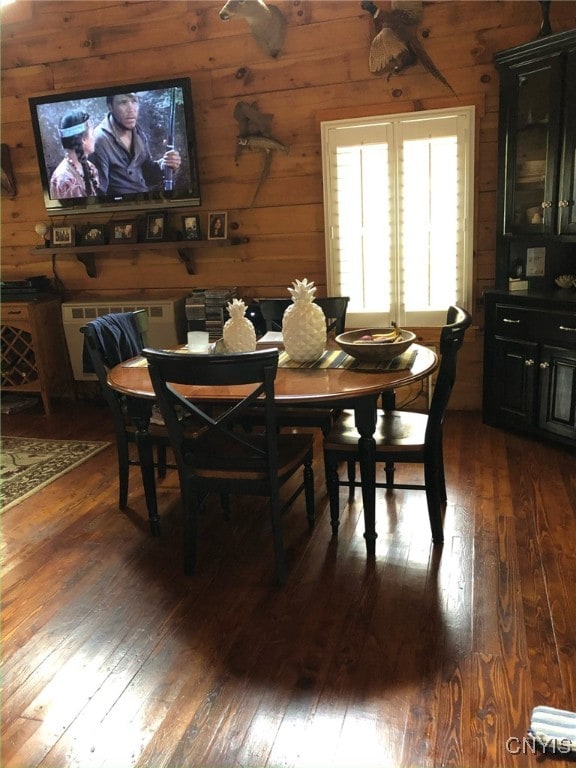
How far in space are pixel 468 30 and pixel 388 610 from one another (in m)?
3.25

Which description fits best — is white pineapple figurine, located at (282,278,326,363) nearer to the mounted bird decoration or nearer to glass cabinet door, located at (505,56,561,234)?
glass cabinet door, located at (505,56,561,234)

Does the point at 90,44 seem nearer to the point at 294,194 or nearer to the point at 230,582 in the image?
the point at 294,194

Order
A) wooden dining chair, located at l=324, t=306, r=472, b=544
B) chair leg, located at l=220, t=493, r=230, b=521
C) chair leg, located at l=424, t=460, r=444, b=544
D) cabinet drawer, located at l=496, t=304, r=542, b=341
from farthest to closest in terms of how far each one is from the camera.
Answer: cabinet drawer, located at l=496, t=304, r=542, b=341, chair leg, located at l=220, t=493, r=230, b=521, chair leg, located at l=424, t=460, r=444, b=544, wooden dining chair, located at l=324, t=306, r=472, b=544

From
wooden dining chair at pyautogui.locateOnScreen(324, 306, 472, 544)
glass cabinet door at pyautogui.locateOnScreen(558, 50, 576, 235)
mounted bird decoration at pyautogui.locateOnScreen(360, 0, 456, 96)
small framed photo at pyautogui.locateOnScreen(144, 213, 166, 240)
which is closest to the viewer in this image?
wooden dining chair at pyautogui.locateOnScreen(324, 306, 472, 544)

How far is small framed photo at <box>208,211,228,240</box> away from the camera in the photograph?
420 cm

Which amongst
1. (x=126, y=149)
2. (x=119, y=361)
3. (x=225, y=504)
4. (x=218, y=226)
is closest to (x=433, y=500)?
(x=225, y=504)

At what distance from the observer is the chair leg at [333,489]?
2.52 m

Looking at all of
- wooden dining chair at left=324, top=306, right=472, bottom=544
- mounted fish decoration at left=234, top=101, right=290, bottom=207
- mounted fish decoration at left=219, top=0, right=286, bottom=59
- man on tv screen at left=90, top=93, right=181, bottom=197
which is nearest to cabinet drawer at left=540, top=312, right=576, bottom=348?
wooden dining chair at left=324, top=306, right=472, bottom=544

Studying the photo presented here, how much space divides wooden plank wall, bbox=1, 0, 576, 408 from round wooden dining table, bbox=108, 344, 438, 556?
184cm

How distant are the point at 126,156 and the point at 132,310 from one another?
1.04 metres

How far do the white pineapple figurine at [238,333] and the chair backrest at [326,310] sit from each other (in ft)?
2.27

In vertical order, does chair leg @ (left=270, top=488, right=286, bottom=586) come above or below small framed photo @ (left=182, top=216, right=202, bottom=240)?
below

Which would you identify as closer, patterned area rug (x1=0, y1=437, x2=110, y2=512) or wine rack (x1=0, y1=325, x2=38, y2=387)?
patterned area rug (x1=0, y1=437, x2=110, y2=512)

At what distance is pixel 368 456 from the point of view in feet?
7.57
